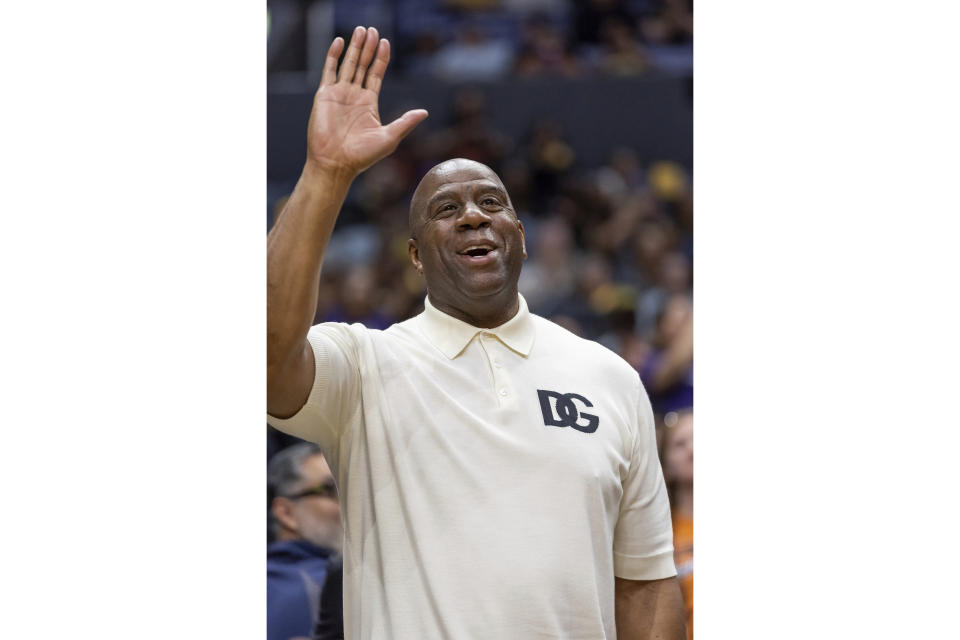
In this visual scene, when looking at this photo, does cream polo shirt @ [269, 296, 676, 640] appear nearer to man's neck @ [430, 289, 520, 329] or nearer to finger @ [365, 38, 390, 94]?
man's neck @ [430, 289, 520, 329]

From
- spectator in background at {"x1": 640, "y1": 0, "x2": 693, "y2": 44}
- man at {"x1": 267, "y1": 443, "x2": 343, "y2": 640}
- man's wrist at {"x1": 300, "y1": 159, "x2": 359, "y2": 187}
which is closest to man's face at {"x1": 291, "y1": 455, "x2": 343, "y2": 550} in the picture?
man at {"x1": 267, "y1": 443, "x2": 343, "y2": 640}

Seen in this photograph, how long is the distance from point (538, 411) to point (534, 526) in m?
0.23

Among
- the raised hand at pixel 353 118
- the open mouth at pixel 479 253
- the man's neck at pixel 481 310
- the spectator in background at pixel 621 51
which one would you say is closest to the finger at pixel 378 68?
the raised hand at pixel 353 118

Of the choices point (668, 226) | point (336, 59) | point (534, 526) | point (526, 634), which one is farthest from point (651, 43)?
point (526, 634)

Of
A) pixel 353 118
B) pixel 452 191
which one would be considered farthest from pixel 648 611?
pixel 353 118

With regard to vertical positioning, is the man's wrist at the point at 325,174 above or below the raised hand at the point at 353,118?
below

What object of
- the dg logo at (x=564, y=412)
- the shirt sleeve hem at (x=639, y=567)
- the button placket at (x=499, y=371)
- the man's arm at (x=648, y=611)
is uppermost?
the button placket at (x=499, y=371)

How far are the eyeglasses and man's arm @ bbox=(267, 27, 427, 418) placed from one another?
662 millimetres

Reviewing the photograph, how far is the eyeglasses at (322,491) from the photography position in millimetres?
2806

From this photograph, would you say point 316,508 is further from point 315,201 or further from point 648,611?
point 315,201

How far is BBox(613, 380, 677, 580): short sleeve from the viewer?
7.90 ft

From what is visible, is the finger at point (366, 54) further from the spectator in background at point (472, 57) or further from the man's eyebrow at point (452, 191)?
the spectator in background at point (472, 57)

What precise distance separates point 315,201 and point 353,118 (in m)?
0.24
